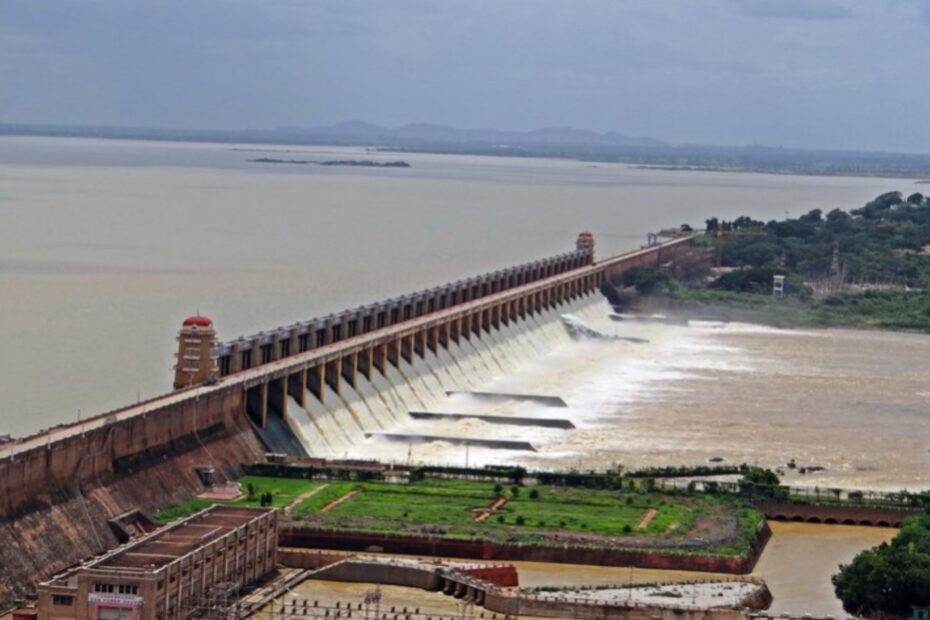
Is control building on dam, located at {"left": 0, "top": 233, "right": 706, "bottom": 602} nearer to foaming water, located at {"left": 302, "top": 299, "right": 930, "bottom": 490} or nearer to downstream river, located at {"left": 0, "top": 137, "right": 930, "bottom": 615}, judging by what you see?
foaming water, located at {"left": 302, "top": 299, "right": 930, "bottom": 490}

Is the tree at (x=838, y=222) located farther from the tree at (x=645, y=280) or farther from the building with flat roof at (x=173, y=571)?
the building with flat roof at (x=173, y=571)

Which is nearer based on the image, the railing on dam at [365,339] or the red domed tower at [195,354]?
the railing on dam at [365,339]

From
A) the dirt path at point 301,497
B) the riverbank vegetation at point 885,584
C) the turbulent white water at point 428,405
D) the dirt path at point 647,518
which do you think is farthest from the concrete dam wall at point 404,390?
the riverbank vegetation at point 885,584

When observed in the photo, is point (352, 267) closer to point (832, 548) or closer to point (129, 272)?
point (129, 272)

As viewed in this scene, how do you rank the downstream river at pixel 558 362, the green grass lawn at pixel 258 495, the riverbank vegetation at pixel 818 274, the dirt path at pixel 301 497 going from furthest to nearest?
the riverbank vegetation at pixel 818 274, the downstream river at pixel 558 362, the dirt path at pixel 301 497, the green grass lawn at pixel 258 495

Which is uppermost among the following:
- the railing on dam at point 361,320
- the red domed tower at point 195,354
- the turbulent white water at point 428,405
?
the red domed tower at point 195,354

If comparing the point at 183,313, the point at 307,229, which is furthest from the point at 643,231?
the point at 183,313

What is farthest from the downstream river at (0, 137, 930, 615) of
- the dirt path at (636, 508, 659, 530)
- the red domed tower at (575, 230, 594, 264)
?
the red domed tower at (575, 230, 594, 264)

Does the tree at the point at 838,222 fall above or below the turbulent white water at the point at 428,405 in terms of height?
above
